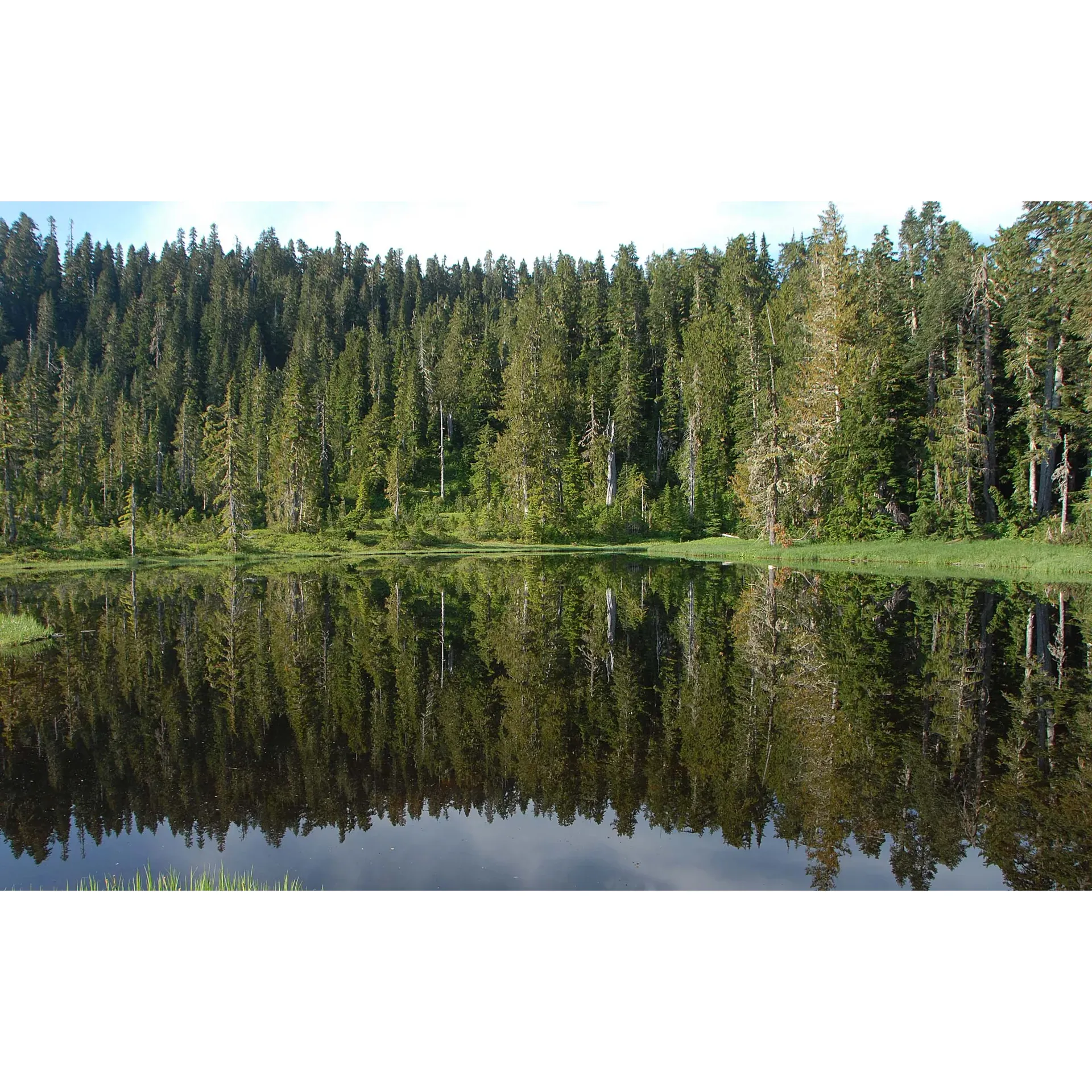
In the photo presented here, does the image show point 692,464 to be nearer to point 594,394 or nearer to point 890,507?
point 594,394

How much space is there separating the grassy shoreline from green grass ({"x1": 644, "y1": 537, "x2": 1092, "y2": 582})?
0.16ft

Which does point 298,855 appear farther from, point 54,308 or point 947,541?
point 54,308

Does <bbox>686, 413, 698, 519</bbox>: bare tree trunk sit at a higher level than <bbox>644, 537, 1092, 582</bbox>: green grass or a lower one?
higher

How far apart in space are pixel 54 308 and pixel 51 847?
537 feet

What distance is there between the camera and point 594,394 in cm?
7812

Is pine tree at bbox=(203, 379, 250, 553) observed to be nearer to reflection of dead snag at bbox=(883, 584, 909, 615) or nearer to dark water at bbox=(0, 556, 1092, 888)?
dark water at bbox=(0, 556, 1092, 888)

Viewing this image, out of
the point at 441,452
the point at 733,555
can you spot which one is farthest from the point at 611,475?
the point at 733,555

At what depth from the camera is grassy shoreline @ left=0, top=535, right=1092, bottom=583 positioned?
35938 millimetres

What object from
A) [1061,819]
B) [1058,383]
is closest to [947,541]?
[1058,383]

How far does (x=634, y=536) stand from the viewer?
64688 millimetres

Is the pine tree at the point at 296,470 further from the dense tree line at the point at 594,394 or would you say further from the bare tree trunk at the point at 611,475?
the bare tree trunk at the point at 611,475

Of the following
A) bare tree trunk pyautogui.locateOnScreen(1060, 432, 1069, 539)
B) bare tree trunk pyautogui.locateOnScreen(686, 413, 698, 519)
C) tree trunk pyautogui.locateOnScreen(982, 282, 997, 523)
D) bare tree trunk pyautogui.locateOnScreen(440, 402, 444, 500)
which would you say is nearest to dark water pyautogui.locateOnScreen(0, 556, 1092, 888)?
bare tree trunk pyautogui.locateOnScreen(1060, 432, 1069, 539)

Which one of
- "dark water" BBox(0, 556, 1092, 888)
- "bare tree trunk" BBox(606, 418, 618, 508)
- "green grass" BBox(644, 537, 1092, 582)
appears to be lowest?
"dark water" BBox(0, 556, 1092, 888)

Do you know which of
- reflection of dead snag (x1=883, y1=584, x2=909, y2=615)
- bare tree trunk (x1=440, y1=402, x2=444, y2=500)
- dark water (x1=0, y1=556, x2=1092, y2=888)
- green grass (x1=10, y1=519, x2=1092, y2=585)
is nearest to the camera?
dark water (x1=0, y1=556, x2=1092, y2=888)
